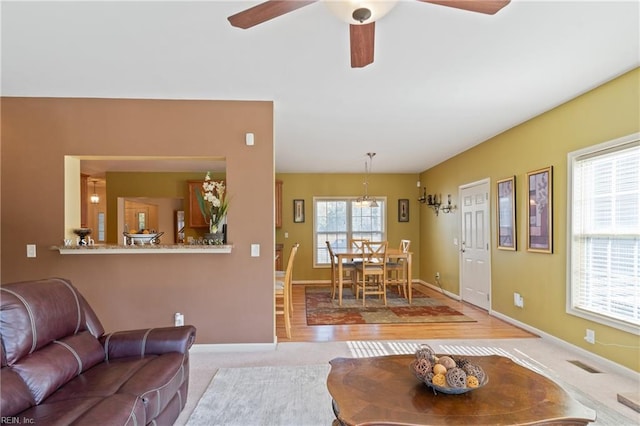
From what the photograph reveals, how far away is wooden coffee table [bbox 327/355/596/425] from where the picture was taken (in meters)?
1.48

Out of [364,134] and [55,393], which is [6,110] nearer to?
[55,393]

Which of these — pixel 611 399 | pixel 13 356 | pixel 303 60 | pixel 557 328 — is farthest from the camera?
pixel 557 328

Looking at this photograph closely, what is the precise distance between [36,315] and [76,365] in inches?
14.0

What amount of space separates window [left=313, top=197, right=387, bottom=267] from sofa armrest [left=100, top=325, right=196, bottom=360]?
5.60 metres

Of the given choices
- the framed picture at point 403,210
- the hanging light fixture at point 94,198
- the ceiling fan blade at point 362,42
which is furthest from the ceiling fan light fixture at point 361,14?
Result: the hanging light fixture at point 94,198

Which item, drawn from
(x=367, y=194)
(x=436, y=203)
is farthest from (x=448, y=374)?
(x=367, y=194)

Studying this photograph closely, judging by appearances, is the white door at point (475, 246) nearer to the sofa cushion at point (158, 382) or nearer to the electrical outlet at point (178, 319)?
the electrical outlet at point (178, 319)

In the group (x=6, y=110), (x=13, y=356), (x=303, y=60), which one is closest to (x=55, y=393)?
(x=13, y=356)

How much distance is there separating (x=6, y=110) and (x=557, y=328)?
6024 mm

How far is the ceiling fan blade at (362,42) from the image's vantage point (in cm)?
185

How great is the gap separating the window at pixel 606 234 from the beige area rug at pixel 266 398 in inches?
101

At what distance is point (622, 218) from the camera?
302 cm

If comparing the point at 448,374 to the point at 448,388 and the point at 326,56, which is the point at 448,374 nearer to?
the point at 448,388

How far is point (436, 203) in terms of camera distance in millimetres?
7082
